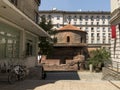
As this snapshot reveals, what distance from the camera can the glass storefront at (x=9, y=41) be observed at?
16250 mm

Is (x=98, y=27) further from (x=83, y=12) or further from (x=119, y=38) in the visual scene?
(x=119, y=38)

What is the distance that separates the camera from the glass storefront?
16250 millimetres

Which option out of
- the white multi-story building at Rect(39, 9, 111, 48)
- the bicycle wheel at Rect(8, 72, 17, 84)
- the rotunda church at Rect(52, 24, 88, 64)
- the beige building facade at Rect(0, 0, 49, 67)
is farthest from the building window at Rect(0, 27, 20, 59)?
the white multi-story building at Rect(39, 9, 111, 48)

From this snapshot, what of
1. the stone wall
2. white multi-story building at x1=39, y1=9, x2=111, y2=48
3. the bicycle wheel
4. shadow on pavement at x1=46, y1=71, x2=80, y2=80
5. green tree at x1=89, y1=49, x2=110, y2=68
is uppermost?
white multi-story building at x1=39, y1=9, x2=111, y2=48

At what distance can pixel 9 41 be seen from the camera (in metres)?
17.9

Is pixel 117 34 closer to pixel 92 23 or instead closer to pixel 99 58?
pixel 99 58

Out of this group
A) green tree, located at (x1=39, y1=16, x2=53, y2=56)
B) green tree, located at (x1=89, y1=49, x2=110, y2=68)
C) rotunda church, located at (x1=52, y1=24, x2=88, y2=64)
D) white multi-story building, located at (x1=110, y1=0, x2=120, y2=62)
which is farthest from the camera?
rotunda church, located at (x1=52, y1=24, x2=88, y2=64)

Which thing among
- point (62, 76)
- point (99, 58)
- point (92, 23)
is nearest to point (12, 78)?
point (62, 76)

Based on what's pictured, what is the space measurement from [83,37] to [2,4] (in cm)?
5594

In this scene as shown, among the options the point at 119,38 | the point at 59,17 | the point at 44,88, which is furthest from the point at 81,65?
the point at 59,17

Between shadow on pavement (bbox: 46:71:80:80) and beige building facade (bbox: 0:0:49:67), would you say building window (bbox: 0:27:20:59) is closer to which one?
beige building facade (bbox: 0:0:49:67)

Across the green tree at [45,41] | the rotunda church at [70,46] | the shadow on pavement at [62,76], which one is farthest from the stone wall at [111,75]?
the rotunda church at [70,46]

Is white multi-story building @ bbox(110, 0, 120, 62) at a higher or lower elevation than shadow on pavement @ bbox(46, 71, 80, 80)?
higher

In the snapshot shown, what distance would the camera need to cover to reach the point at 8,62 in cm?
1752
